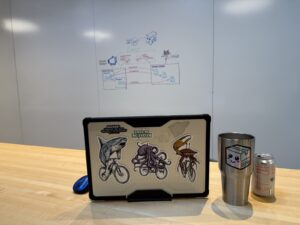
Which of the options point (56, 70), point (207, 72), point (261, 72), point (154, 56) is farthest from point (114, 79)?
point (261, 72)

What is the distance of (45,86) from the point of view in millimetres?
2844

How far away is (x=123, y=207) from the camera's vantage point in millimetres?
634

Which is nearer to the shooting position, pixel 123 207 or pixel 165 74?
pixel 123 207

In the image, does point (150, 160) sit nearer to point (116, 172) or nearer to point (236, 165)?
point (116, 172)

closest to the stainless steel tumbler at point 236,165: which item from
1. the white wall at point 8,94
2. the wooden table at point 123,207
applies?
the wooden table at point 123,207

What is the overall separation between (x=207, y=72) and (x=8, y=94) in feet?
8.35

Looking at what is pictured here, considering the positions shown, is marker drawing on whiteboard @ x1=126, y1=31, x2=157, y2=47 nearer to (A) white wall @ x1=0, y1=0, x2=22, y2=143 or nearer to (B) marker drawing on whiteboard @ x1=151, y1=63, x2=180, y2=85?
(B) marker drawing on whiteboard @ x1=151, y1=63, x2=180, y2=85

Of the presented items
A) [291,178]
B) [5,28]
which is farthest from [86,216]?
[5,28]

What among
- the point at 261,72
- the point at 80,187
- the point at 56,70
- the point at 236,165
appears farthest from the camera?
the point at 56,70

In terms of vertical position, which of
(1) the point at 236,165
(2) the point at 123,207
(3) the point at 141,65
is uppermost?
(3) the point at 141,65

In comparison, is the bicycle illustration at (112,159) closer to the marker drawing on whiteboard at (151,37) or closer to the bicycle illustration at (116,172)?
the bicycle illustration at (116,172)

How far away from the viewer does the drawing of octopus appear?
0.65 m

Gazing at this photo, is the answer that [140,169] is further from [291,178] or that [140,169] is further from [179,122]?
[291,178]

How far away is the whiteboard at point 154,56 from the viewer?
2.22 metres
